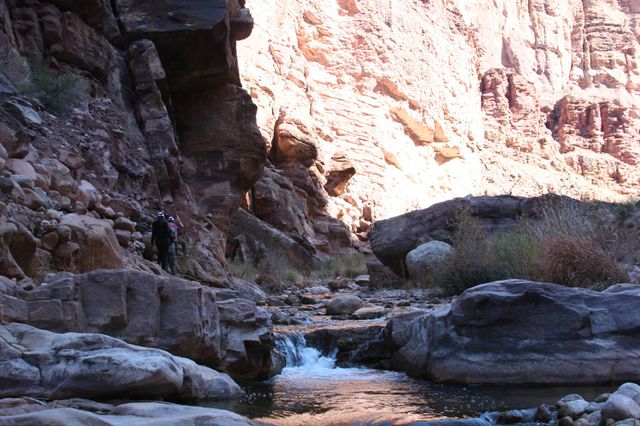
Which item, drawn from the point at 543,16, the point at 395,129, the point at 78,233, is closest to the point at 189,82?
the point at 78,233

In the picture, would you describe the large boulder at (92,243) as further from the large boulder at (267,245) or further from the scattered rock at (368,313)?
the large boulder at (267,245)

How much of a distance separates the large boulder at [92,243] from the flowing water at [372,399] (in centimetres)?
247

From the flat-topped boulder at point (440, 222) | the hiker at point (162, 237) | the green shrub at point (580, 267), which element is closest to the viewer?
the green shrub at point (580, 267)

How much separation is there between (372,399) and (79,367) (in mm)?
2461

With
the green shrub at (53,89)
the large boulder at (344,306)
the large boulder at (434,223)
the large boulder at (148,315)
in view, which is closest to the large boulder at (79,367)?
the large boulder at (148,315)

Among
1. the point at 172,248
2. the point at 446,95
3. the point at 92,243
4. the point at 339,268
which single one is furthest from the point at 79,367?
the point at 446,95

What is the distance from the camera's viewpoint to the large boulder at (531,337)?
6109mm

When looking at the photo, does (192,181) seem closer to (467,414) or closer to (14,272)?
(14,272)

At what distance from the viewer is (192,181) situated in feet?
50.7

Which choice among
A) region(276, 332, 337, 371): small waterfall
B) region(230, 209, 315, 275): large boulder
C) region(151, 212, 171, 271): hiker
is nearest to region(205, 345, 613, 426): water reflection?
region(276, 332, 337, 371): small waterfall

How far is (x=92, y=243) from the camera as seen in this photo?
7.75 metres

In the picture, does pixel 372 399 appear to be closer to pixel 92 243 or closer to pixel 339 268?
pixel 92 243

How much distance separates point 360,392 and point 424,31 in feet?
136

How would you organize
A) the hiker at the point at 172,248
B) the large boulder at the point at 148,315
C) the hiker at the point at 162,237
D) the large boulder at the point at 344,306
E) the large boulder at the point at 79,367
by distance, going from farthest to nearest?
the hiker at the point at 172,248 → the hiker at the point at 162,237 → the large boulder at the point at 344,306 → the large boulder at the point at 148,315 → the large boulder at the point at 79,367
